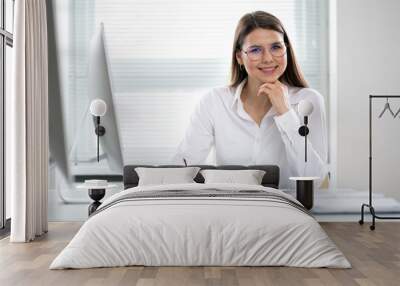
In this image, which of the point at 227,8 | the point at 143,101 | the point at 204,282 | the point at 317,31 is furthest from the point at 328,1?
the point at 204,282

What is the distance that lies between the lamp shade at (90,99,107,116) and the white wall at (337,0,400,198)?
2762 mm

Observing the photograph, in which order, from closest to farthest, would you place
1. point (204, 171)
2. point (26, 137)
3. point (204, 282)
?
1. point (204, 282)
2. point (26, 137)
3. point (204, 171)

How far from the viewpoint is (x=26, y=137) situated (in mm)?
6000

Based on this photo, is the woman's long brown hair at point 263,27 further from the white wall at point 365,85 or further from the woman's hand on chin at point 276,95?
the white wall at point 365,85

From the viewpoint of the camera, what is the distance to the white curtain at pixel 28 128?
19.4 feet

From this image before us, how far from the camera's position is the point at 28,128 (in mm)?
6039

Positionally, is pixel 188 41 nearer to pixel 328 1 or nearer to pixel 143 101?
pixel 143 101

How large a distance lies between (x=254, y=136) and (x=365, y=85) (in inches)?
57.2

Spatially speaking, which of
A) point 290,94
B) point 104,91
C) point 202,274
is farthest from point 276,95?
point 202,274

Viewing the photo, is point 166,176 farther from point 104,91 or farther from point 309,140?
point 309,140

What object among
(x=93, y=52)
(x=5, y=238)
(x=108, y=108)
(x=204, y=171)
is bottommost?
(x=5, y=238)

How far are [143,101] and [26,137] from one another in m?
1.73

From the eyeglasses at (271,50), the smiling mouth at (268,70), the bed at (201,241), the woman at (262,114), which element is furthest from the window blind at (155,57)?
the bed at (201,241)

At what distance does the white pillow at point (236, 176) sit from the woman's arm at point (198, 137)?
1.74ft
